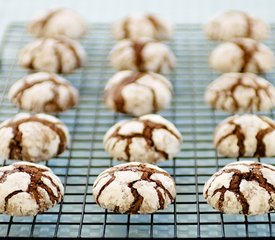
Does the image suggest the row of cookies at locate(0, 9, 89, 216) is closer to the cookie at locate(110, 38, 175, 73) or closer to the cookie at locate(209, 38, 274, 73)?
the cookie at locate(110, 38, 175, 73)

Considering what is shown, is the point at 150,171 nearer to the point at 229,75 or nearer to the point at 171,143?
the point at 171,143

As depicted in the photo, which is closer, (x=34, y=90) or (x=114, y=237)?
(x=114, y=237)

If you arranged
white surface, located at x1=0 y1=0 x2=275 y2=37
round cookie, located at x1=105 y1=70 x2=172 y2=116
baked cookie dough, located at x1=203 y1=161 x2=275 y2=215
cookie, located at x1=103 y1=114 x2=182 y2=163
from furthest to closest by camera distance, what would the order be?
white surface, located at x1=0 y1=0 x2=275 y2=37, round cookie, located at x1=105 y1=70 x2=172 y2=116, cookie, located at x1=103 y1=114 x2=182 y2=163, baked cookie dough, located at x1=203 y1=161 x2=275 y2=215

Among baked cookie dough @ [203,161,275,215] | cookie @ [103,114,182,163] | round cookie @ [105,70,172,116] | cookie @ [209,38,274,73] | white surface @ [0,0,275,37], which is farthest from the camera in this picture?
white surface @ [0,0,275,37]

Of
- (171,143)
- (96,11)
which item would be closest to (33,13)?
(96,11)

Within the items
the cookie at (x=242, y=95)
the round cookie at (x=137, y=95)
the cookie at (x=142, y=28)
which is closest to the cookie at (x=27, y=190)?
the round cookie at (x=137, y=95)

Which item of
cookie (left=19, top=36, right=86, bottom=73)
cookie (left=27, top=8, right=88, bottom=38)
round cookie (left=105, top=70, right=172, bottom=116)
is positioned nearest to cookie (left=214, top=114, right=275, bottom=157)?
round cookie (left=105, top=70, right=172, bottom=116)
